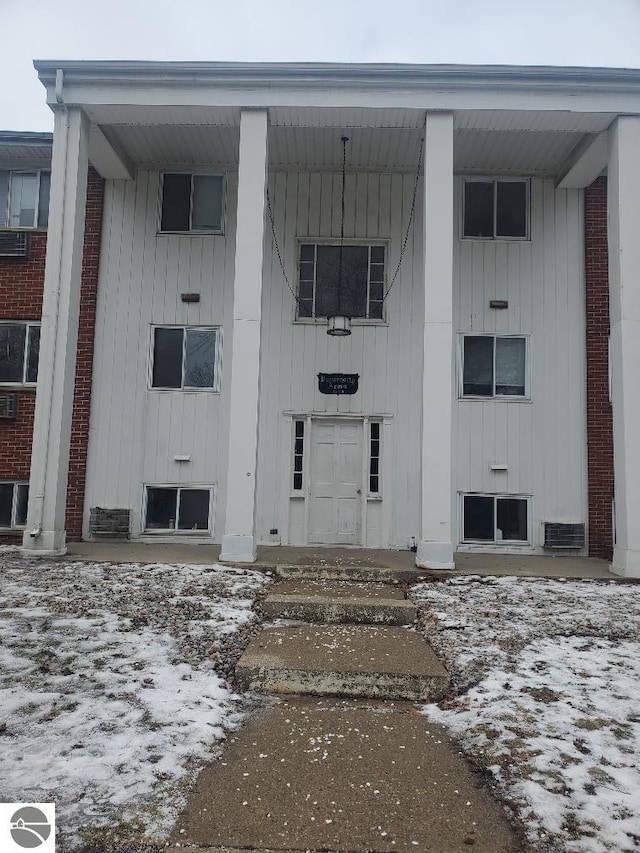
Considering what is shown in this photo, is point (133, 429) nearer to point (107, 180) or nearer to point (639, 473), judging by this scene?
point (107, 180)

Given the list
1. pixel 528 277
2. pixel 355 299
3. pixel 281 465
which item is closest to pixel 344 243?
pixel 355 299

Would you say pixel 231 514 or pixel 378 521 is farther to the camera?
pixel 378 521

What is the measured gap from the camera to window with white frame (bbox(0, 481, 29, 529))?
32.9 ft

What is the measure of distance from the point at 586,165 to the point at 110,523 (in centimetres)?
956

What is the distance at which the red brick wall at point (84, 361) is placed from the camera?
9938 millimetres

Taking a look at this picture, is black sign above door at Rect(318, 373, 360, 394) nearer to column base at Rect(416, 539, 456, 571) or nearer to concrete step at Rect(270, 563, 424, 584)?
column base at Rect(416, 539, 456, 571)

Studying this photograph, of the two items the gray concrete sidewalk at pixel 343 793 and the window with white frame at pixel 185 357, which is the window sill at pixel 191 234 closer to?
the window with white frame at pixel 185 357

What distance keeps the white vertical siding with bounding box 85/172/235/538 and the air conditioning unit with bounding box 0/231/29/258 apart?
1.40 metres

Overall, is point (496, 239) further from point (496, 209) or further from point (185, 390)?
point (185, 390)

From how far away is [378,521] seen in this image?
390 inches

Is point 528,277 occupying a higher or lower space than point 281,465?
higher

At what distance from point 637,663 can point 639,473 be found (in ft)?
13.5

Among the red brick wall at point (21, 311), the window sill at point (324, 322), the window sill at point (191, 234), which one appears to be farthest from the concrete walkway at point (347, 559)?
the window sill at point (191, 234)

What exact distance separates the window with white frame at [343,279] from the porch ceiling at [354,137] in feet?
4.55
